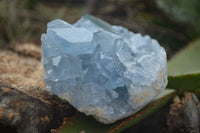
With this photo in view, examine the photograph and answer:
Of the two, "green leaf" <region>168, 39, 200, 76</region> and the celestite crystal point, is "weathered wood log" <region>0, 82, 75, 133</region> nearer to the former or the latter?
the celestite crystal point

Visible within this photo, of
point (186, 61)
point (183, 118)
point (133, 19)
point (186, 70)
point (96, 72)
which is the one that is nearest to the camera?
point (96, 72)

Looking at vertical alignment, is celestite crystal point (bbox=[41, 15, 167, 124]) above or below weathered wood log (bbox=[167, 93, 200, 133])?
above

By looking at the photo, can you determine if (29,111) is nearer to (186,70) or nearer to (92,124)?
(92,124)

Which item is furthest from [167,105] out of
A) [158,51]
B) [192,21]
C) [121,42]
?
[192,21]

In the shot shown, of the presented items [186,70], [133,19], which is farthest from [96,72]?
[133,19]

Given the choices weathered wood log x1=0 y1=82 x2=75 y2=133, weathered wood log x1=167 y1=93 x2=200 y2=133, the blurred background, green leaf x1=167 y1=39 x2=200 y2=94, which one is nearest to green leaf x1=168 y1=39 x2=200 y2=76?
green leaf x1=167 y1=39 x2=200 y2=94

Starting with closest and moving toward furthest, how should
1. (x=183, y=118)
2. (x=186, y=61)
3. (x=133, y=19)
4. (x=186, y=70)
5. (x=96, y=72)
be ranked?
(x=96, y=72) < (x=183, y=118) < (x=186, y=70) < (x=186, y=61) < (x=133, y=19)
